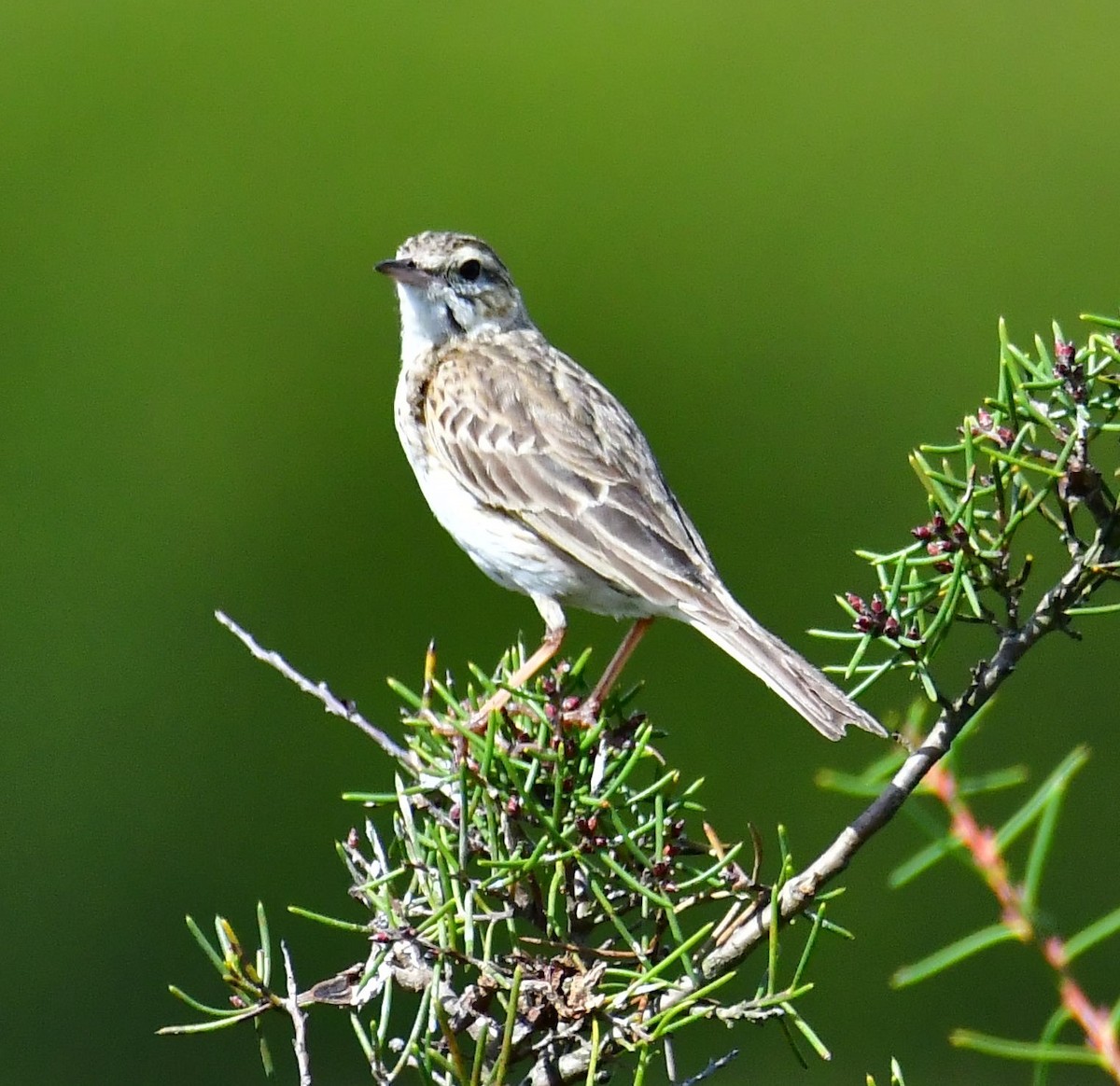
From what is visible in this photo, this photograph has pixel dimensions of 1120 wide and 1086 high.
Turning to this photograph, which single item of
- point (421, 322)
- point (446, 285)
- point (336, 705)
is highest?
point (446, 285)

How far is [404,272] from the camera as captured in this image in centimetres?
508

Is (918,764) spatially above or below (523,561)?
above

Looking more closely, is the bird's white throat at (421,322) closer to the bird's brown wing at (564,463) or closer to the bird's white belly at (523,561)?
the bird's brown wing at (564,463)

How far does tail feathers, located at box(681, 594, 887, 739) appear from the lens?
3111 millimetres

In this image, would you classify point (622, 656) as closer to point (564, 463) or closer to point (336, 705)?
point (564, 463)

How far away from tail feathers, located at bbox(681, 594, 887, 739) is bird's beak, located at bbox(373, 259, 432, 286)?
166 cm

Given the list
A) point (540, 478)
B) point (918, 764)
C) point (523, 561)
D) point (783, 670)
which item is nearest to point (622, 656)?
point (523, 561)

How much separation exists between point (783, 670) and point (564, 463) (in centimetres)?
119

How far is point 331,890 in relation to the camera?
247 inches

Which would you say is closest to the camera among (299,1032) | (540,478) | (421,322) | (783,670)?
(299,1032)

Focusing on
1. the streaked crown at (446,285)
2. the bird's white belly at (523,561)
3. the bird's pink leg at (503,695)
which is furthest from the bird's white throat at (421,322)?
the bird's pink leg at (503,695)

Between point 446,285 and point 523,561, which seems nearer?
point 523,561

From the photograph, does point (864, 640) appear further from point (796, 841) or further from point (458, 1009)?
point (796, 841)

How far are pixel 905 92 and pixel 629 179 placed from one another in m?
1.06
